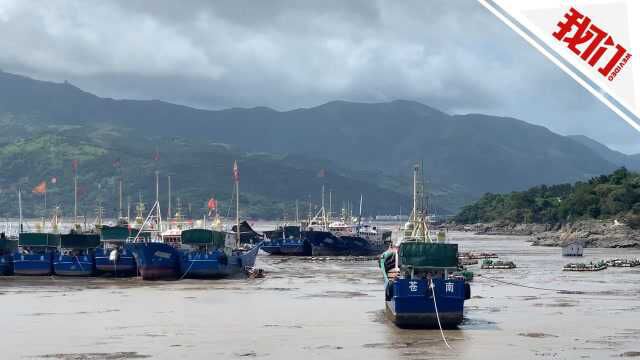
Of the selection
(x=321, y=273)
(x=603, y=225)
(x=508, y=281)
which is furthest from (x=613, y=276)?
(x=603, y=225)

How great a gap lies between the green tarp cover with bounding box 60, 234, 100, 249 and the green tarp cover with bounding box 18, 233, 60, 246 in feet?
2.80

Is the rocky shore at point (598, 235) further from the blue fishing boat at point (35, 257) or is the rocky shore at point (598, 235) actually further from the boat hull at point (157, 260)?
the blue fishing boat at point (35, 257)

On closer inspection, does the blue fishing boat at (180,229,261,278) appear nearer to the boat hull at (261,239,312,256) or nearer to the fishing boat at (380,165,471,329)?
the fishing boat at (380,165,471,329)

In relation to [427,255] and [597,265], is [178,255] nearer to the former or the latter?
[427,255]

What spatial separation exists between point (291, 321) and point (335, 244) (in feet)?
248

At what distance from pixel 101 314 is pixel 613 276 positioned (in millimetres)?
49413

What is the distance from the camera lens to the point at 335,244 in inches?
4943

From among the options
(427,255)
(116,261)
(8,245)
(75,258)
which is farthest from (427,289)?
(8,245)

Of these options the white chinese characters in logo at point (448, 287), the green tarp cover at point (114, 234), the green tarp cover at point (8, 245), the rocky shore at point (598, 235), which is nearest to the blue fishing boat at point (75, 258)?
the green tarp cover at point (114, 234)

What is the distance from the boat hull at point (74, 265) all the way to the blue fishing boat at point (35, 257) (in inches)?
33.3

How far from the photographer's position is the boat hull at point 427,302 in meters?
43.9

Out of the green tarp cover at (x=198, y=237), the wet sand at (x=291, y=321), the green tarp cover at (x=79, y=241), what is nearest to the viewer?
the wet sand at (x=291, y=321)

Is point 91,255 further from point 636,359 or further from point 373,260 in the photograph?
point 636,359

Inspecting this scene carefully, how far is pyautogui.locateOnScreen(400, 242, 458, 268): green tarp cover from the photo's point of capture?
4541cm
